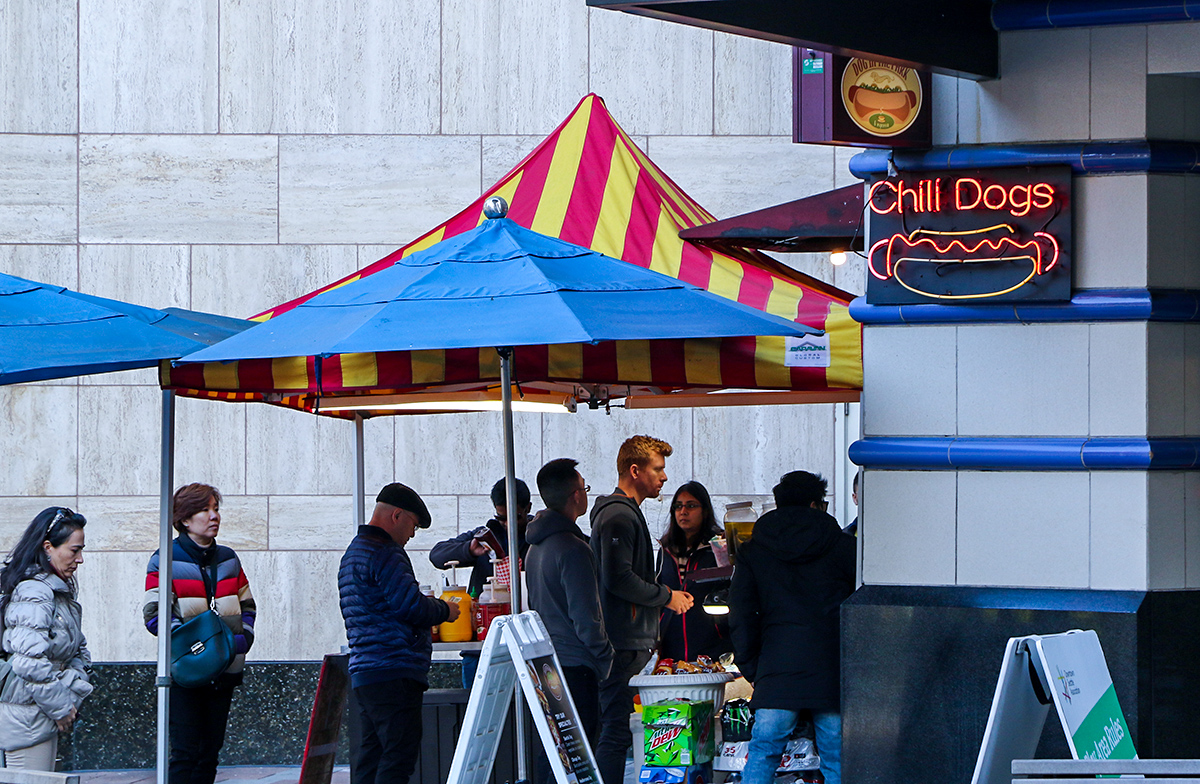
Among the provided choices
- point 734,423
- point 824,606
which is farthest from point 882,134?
point 734,423

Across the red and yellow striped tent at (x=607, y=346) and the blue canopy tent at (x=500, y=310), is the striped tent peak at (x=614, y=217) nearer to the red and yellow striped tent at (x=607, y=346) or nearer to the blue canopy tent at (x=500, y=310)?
the red and yellow striped tent at (x=607, y=346)

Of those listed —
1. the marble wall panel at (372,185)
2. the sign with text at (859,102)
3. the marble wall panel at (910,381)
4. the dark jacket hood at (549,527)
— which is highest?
the marble wall panel at (372,185)

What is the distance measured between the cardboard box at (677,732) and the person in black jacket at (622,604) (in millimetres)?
317

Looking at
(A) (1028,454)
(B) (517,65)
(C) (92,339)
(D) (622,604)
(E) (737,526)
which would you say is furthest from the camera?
(B) (517,65)

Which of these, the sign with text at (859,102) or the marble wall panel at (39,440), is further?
the marble wall panel at (39,440)

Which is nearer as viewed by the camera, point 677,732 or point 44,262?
point 677,732

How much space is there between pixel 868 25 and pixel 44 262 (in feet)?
25.0

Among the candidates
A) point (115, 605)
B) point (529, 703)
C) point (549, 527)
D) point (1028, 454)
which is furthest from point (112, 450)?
point (1028, 454)

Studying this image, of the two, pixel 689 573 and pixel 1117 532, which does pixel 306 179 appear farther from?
pixel 1117 532

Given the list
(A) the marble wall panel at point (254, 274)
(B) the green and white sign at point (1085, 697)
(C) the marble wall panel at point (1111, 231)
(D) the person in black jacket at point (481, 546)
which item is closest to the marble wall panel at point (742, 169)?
(A) the marble wall panel at point (254, 274)

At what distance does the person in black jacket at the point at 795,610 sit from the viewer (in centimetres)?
603

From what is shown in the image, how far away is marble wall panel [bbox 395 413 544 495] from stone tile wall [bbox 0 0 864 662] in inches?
0.7

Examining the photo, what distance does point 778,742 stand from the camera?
623 centimetres

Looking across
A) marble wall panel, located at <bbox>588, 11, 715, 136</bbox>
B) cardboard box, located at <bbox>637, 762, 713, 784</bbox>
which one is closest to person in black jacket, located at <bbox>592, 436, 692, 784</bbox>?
cardboard box, located at <bbox>637, 762, 713, 784</bbox>
